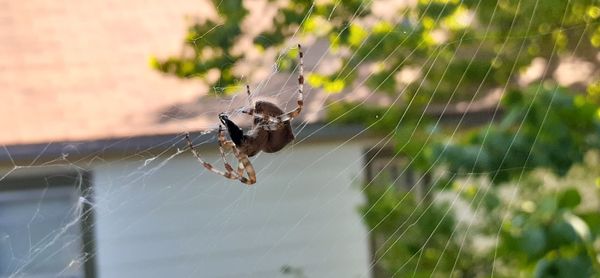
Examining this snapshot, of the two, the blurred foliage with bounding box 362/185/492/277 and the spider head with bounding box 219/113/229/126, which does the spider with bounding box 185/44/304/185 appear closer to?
the spider head with bounding box 219/113/229/126

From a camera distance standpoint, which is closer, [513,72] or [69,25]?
[69,25]

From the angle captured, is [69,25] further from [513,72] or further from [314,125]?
Answer: [513,72]

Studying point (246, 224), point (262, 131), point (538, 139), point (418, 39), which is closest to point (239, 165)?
point (262, 131)

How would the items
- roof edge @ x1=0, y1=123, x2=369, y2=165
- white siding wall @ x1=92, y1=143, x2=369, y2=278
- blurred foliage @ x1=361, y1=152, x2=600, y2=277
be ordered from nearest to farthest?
blurred foliage @ x1=361, y1=152, x2=600, y2=277, white siding wall @ x1=92, y1=143, x2=369, y2=278, roof edge @ x1=0, y1=123, x2=369, y2=165

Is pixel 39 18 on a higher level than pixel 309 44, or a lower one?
higher

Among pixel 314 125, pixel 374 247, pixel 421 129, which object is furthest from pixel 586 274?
pixel 374 247

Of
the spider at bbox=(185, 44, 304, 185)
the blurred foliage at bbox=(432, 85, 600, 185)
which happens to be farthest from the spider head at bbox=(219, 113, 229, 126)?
the blurred foliage at bbox=(432, 85, 600, 185)
